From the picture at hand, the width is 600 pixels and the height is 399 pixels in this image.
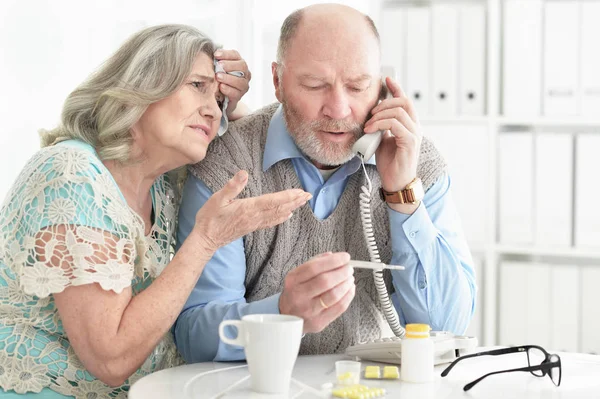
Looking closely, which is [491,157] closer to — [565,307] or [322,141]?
[565,307]

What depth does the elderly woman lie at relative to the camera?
1.35 metres

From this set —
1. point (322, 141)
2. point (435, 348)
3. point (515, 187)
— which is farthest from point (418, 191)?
point (515, 187)

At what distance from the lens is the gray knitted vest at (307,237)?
1646 millimetres

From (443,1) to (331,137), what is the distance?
64.9 inches

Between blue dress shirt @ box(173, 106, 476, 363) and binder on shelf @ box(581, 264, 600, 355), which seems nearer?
blue dress shirt @ box(173, 106, 476, 363)

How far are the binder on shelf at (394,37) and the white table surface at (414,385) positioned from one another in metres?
1.76

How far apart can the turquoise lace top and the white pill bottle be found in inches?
20.1

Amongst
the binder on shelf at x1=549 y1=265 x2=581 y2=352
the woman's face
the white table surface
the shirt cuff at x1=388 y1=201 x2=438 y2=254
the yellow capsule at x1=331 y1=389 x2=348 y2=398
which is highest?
the woman's face

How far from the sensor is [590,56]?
2.81 metres

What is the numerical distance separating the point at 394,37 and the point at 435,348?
187 cm

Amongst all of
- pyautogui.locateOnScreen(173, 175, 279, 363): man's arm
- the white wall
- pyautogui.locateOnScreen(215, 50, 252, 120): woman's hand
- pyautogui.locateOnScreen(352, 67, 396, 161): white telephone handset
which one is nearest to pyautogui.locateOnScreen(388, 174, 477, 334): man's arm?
pyautogui.locateOnScreen(352, 67, 396, 161): white telephone handset

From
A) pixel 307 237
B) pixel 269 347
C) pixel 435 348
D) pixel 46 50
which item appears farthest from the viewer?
pixel 46 50

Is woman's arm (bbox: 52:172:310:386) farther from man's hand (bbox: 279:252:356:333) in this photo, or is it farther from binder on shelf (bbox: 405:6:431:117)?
binder on shelf (bbox: 405:6:431:117)

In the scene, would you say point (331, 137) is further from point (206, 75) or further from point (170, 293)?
point (170, 293)
